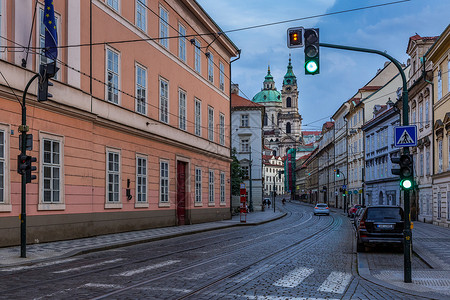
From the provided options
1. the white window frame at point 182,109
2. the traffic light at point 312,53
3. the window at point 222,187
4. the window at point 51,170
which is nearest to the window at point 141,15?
the white window frame at point 182,109

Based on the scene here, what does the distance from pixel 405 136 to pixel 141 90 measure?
18.0 meters

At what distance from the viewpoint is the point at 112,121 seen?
2422cm

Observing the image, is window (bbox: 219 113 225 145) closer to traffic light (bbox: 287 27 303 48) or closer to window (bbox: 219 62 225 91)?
window (bbox: 219 62 225 91)

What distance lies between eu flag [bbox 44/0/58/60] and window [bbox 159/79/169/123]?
1160 cm

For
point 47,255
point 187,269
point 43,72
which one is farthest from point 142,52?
point 187,269

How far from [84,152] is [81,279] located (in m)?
11.6

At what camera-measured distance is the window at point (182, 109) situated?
33.4m

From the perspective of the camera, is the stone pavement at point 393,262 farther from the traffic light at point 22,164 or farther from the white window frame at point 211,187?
the white window frame at point 211,187

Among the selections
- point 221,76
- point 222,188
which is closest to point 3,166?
point 222,188

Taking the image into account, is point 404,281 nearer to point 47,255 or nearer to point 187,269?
point 187,269

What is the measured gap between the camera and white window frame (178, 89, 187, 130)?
109 ft

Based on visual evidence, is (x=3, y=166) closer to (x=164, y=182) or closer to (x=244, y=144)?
(x=164, y=182)

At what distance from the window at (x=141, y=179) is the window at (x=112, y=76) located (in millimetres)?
3668

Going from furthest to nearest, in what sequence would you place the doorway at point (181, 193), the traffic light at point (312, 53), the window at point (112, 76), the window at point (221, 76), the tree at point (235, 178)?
1. the tree at point (235, 178)
2. the window at point (221, 76)
3. the doorway at point (181, 193)
4. the window at point (112, 76)
5. the traffic light at point (312, 53)
